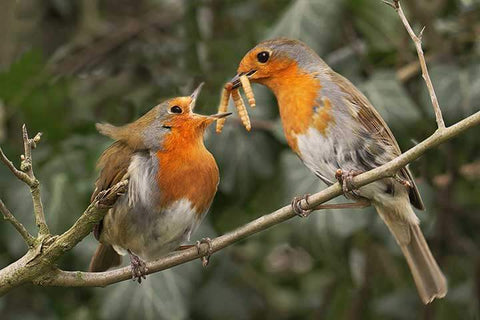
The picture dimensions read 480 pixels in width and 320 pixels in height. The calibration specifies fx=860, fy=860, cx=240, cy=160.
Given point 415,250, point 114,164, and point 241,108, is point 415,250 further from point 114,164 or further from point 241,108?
point 114,164

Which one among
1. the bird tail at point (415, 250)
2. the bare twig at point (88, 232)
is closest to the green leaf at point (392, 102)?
the bird tail at point (415, 250)

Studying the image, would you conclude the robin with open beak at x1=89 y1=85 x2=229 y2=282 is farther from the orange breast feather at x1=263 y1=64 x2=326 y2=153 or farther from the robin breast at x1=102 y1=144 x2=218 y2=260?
the orange breast feather at x1=263 y1=64 x2=326 y2=153

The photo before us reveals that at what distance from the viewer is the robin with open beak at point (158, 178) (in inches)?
113

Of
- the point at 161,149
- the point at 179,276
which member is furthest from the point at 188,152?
the point at 179,276

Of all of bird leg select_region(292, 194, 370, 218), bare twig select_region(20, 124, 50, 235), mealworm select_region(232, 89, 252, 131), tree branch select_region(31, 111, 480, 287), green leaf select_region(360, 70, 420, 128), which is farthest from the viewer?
green leaf select_region(360, 70, 420, 128)

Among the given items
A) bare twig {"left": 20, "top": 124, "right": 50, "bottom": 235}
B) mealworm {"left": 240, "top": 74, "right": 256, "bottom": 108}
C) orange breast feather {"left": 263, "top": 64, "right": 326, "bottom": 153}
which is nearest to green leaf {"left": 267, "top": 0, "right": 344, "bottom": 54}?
orange breast feather {"left": 263, "top": 64, "right": 326, "bottom": 153}

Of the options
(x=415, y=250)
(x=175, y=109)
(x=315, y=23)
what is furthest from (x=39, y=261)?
(x=315, y=23)

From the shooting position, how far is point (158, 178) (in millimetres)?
2877

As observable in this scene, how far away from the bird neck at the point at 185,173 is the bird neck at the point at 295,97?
31 centimetres

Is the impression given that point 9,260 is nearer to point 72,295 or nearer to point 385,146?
point 72,295

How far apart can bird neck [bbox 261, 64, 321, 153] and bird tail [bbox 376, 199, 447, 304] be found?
1.68 feet

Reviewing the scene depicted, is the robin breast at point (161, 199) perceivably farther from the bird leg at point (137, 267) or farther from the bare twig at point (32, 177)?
the bare twig at point (32, 177)

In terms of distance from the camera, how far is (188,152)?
2.92 m

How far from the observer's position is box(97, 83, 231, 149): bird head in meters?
2.97
